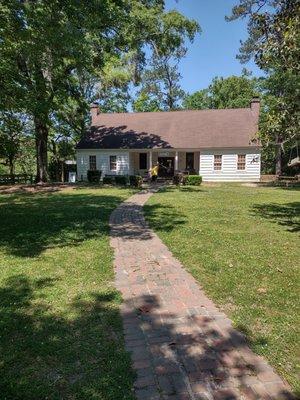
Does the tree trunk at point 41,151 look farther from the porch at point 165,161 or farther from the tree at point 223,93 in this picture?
the tree at point 223,93

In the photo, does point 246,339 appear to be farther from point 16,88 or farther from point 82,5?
point 16,88

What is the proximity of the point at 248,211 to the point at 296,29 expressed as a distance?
6.57 metres

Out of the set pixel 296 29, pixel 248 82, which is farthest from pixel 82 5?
pixel 248 82

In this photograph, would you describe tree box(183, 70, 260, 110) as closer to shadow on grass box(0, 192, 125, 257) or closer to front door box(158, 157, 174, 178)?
front door box(158, 157, 174, 178)

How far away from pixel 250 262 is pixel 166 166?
27.9 meters

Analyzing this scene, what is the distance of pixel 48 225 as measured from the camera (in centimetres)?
1100

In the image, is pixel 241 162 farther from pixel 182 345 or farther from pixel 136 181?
pixel 182 345

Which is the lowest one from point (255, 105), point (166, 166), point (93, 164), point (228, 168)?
point (228, 168)

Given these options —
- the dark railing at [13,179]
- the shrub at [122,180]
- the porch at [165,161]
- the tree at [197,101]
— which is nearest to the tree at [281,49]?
the shrub at [122,180]

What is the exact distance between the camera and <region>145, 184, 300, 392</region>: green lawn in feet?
14.7

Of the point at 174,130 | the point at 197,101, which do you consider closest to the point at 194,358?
the point at 174,130

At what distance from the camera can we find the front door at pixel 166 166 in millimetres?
34438

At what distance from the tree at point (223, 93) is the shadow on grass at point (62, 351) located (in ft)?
177

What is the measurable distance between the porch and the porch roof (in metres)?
1.38
